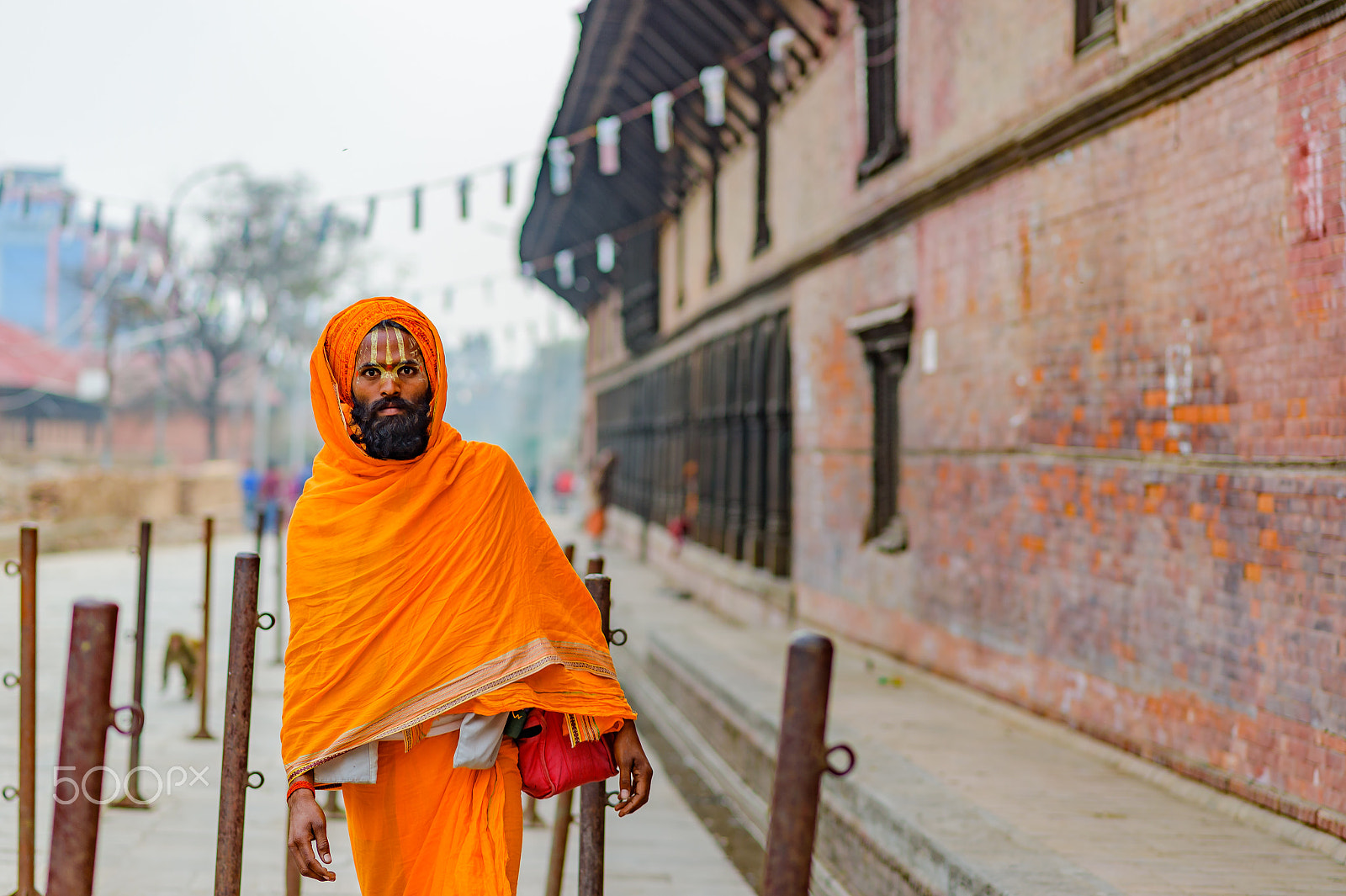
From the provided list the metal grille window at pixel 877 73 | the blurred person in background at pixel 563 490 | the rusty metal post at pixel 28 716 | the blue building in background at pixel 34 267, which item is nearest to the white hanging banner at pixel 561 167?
the metal grille window at pixel 877 73

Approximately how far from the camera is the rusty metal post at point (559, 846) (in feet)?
15.4

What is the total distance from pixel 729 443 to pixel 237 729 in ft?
44.9

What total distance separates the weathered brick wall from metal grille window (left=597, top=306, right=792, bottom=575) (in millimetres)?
4247

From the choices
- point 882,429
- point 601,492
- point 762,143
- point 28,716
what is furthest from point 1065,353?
point 601,492

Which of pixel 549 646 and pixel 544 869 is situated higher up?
pixel 549 646

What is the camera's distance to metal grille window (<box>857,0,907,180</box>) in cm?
1080

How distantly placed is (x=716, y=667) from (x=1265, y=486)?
190 inches

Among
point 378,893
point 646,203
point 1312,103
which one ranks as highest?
point 646,203

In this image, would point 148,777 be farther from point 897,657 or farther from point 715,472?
point 715,472

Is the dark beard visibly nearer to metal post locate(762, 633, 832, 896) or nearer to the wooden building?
metal post locate(762, 633, 832, 896)

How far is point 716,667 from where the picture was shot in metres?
9.55

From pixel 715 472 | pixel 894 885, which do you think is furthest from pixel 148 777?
pixel 715 472

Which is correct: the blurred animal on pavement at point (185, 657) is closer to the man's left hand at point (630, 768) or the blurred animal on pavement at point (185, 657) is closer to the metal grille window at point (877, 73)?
the metal grille window at point (877, 73)

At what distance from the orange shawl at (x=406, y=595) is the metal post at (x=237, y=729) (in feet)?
2.05
